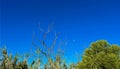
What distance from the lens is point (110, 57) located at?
1809cm

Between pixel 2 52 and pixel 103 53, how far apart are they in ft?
27.0

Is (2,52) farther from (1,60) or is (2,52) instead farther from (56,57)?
(56,57)

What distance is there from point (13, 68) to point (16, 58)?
23.5 inches

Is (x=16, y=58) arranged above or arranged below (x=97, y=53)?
below

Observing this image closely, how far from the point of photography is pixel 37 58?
41.9 ft

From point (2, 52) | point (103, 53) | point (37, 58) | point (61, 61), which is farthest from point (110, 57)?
point (2, 52)

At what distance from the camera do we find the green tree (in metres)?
18.0

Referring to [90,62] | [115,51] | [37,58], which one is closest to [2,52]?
[37,58]

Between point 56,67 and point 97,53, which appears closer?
point 56,67

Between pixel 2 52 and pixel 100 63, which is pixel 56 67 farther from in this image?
pixel 100 63

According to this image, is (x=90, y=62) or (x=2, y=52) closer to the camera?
(x=2, y=52)

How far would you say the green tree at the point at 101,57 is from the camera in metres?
18.0

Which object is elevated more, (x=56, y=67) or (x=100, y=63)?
(x=100, y=63)

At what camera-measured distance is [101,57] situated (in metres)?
18.1
